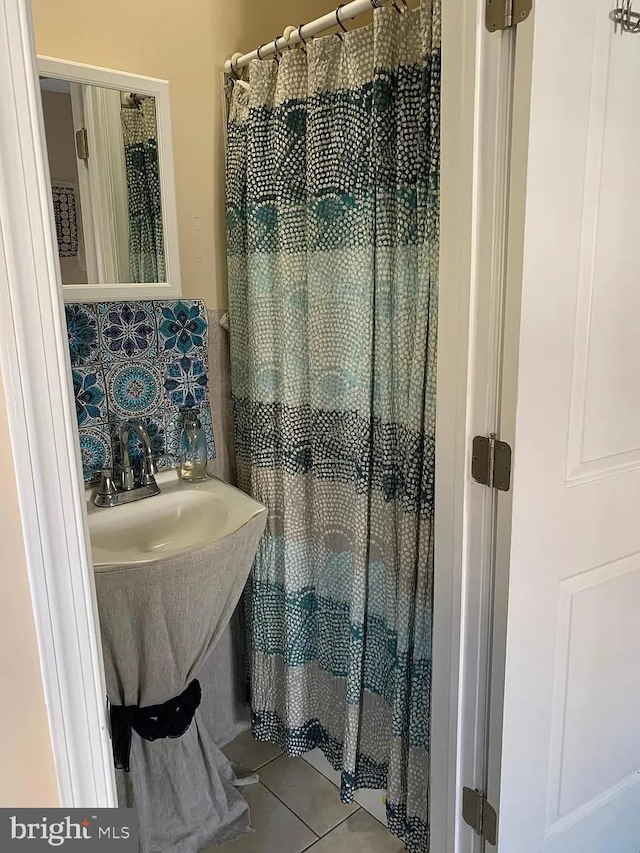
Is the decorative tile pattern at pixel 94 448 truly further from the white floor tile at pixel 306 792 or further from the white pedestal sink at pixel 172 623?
the white floor tile at pixel 306 792

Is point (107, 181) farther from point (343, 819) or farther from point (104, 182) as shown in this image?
point (343, 819)

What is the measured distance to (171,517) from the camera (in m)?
1.70

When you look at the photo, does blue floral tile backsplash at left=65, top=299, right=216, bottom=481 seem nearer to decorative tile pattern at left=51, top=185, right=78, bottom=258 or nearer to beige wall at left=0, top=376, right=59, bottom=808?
decorative tile pattern at left=51, top=185, right=78, bottom=258

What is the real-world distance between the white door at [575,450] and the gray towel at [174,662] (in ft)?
2.18

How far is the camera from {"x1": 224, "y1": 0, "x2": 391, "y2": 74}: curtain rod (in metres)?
1.35

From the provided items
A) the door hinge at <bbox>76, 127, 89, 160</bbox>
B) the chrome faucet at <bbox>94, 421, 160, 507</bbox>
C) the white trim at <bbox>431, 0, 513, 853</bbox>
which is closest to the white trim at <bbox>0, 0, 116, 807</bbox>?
the white trim at <bbox>431, 0, 513, 853</bbox>

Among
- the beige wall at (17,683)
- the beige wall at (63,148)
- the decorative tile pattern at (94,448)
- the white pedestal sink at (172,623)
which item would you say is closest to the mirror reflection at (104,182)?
the beige wall at (63,148)

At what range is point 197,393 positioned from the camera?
1.84m

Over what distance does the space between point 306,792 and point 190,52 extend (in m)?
2.11

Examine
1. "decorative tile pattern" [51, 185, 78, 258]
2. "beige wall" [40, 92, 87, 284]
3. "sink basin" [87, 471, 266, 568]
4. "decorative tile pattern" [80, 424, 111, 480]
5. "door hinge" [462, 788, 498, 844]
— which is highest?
"beige wall" [40, 92, 87, 284]

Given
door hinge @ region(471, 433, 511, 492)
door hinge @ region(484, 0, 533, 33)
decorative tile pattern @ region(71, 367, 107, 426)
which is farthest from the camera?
decorative tile pattern @ region(71, 367, 107, 426)

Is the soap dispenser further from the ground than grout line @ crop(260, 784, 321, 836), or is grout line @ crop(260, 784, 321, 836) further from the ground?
the soap dispenser

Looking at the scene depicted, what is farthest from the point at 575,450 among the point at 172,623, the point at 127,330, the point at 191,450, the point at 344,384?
the point at 127,330

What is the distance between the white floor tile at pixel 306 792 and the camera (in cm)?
177
